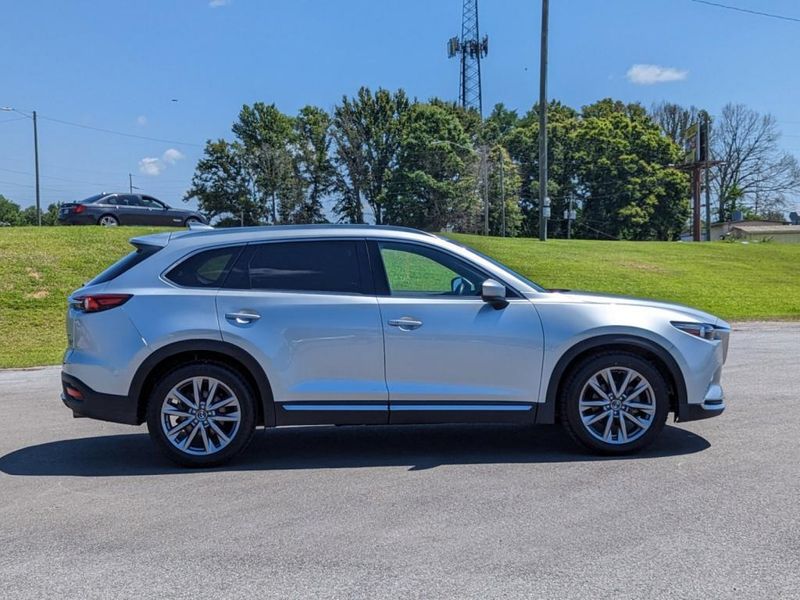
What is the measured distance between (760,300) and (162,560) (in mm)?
18484

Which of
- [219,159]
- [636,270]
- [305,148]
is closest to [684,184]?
[305,148]

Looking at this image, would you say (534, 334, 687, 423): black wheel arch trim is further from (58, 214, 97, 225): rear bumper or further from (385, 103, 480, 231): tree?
(385, 103, 480, 231): tree

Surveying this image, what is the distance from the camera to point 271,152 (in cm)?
6738

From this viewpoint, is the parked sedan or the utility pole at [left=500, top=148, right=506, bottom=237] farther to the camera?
the utility pole at [left=500, top=148, right=506, bottom=237]

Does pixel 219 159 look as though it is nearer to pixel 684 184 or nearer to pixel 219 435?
pixel 684 184

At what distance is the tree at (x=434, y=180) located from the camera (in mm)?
60875

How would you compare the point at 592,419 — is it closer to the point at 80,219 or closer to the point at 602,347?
the point at 602,347

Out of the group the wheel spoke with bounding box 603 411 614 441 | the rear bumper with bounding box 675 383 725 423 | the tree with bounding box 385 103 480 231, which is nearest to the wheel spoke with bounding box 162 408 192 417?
the wheel spoke with bounding box 603 411 614 441

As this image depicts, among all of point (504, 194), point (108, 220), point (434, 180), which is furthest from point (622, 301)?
point (504, 194)

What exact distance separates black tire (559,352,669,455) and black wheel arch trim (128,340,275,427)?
222 centimetres

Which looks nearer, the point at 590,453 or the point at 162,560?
the point at 162,560

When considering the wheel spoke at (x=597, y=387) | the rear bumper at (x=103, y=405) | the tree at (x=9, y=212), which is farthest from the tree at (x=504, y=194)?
the tree at (x=9, y=212)

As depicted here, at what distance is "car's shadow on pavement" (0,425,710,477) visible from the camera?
5453mm

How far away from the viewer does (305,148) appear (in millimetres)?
71062
